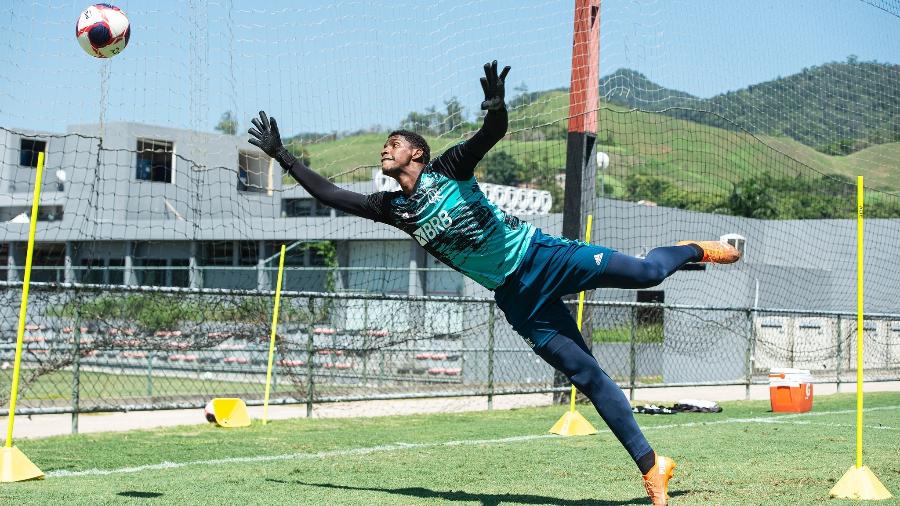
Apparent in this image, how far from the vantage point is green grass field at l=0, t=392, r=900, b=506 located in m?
6.05

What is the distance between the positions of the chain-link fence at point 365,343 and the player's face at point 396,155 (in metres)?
5.68

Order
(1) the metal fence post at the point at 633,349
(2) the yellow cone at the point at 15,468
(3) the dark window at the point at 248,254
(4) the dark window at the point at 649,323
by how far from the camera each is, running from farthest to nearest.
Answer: (3) the dark window at the point at 248,254, (4) the dark window at the point at 649,323, (1) the metal fence post at the point at 633,349, (2) the yellow cone at the point at 15,468

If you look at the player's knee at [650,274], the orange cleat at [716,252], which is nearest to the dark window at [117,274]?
the orange cleat at [716,252]

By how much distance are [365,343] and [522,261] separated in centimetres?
1088

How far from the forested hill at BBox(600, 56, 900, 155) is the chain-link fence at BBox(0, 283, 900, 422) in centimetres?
299

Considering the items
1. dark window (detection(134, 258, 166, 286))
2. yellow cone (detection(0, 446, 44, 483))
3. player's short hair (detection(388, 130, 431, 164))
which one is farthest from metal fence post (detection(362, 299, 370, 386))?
dark window (detection(134, 258, 166, 286))

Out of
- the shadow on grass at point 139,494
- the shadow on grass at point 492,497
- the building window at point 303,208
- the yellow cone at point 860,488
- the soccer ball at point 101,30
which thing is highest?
the building window at point 303,208

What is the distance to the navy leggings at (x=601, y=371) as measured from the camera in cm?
568

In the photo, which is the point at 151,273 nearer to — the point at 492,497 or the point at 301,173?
the point at 301,173

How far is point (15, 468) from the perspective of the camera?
668cm

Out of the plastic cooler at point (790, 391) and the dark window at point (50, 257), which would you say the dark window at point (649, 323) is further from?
the dark window at point (50, 257)

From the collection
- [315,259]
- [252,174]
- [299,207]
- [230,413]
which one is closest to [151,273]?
[315,259]

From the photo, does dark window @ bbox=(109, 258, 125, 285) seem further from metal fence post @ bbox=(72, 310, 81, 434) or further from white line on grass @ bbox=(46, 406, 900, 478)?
white line on grass @ bbox=(46, 406, 900, 478)

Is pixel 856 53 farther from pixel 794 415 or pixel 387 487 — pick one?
pixel 387 487
